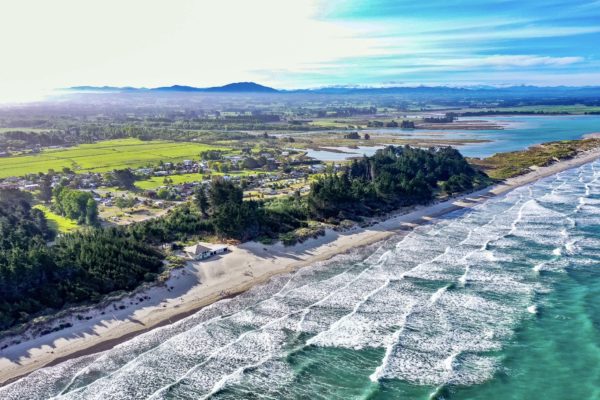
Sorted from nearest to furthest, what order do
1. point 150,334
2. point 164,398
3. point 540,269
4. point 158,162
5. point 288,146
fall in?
point 164,398, point 150,334, point 540,269, point 158,162, point 288,146

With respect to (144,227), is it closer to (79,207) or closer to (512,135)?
(79,207)

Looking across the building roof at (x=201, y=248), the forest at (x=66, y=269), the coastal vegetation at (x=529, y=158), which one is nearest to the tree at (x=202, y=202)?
the building roof at (x=201, y=248)

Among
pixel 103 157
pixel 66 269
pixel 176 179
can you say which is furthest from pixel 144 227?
pixel 103 157

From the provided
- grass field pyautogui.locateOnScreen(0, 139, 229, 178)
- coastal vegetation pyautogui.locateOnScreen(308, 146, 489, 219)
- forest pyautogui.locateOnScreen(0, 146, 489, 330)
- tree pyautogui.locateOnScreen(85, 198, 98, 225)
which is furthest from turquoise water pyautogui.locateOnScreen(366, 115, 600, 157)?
tree pyautogui.locateOnScreen(85, 198, 98, 225)

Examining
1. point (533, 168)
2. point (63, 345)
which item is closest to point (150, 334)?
point (63, 345)

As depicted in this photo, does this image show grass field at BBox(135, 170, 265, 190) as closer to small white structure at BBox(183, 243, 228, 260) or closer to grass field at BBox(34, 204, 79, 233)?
grass field at BBox(34, 204, 79, 233)

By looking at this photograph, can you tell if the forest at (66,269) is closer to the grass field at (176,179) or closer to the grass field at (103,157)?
the grass field at (176,179)

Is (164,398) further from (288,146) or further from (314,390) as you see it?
(288,146)
